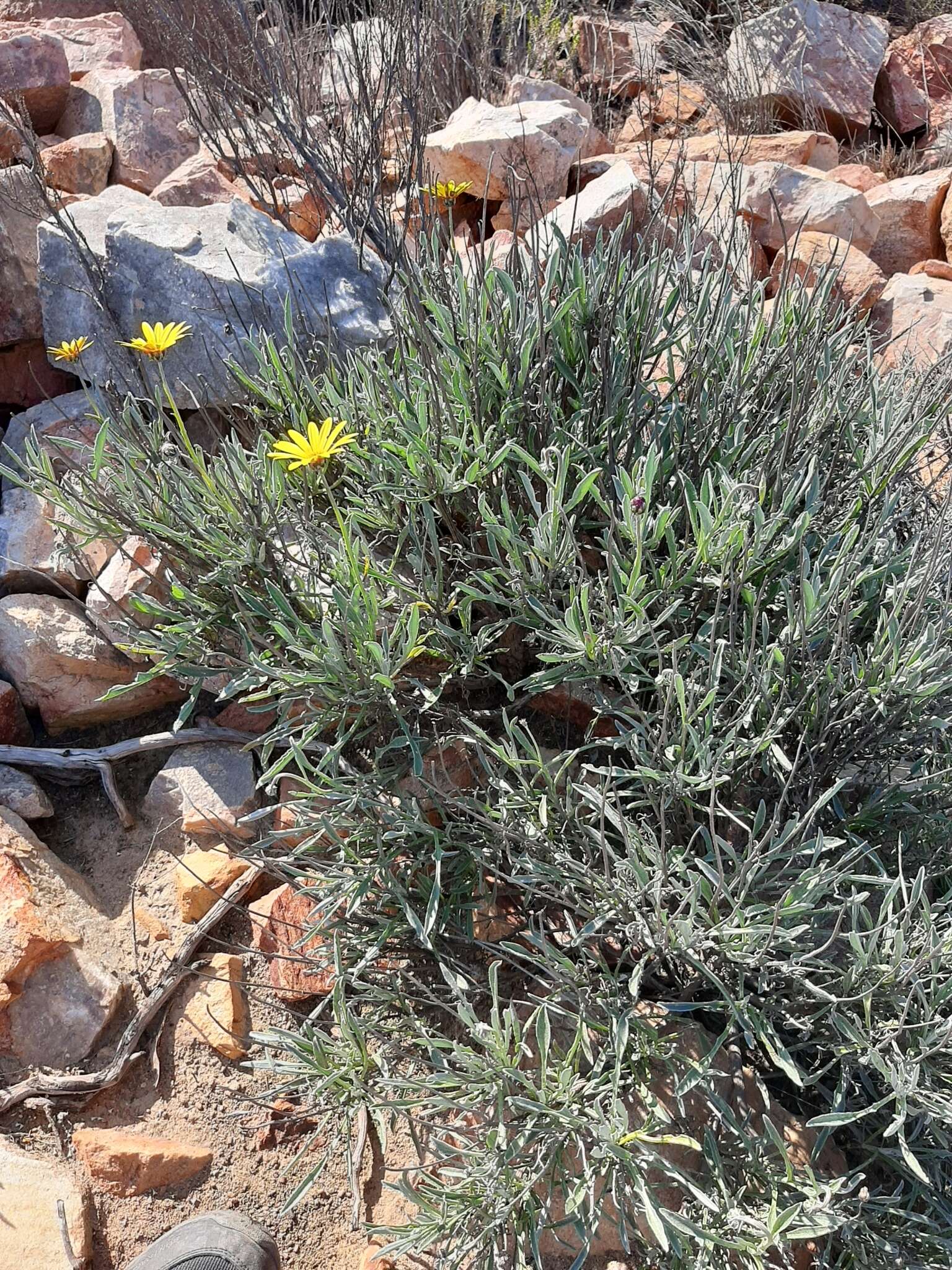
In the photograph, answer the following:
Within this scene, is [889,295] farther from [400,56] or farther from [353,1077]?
[353,1077]

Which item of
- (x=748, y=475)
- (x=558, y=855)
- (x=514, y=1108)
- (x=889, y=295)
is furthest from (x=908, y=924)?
(x=889, y=295)

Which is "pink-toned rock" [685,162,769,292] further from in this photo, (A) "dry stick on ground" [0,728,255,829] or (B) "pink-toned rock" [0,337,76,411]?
(B) "pink-toned rock" [0,337,76,411]

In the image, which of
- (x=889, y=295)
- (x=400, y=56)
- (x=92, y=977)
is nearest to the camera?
(x=92, y=977)

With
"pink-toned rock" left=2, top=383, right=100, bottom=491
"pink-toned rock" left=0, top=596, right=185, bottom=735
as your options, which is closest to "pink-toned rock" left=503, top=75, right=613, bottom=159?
"pink-toned rock" left=2, top=383, right=100, bottom=491

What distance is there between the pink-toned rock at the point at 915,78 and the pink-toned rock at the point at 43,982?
563cm

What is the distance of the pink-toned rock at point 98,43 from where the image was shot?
4.68 m

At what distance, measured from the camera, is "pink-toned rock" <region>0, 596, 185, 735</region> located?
249 cm

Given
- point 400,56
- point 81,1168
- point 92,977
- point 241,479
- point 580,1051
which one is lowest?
point 81,1168

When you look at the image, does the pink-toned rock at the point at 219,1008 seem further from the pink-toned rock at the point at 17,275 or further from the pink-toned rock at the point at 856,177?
the pink-toned rock at the point at 856,177

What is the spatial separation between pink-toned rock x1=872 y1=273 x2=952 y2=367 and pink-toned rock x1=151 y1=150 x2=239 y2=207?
2.34 m

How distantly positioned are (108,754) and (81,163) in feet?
8.70

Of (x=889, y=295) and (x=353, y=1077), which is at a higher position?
(x=889, y=295)

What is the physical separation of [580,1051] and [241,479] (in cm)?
127

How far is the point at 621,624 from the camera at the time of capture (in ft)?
5.34
